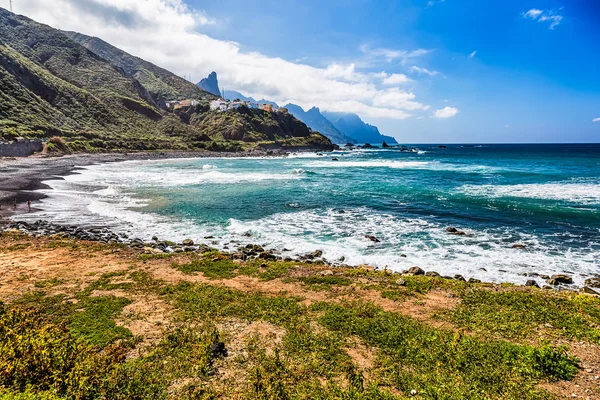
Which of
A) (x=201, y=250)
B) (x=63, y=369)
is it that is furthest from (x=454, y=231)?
(x=63, y=369)

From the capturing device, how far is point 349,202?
33031 millimetres

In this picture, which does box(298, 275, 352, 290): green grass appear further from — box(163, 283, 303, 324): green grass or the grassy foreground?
box(163, 283, 303, 324): green grass

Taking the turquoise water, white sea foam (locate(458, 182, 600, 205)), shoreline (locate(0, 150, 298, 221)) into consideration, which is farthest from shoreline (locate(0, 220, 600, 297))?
white sea foam (locate(458, 182, 600, 205))

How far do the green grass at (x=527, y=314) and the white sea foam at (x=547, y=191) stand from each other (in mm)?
27565

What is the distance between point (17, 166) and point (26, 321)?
57452 mm

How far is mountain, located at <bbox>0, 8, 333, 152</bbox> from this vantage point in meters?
86.1

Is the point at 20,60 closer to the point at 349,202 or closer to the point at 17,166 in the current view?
the point at 17,166

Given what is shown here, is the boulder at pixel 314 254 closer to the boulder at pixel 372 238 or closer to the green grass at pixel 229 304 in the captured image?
the boulder at pixel 372 238

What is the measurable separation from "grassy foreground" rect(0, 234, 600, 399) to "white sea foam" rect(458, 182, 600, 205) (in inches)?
1099

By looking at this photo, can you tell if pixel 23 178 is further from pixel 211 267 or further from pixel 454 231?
pixel 454 231

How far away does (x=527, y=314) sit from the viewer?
32.5 ft

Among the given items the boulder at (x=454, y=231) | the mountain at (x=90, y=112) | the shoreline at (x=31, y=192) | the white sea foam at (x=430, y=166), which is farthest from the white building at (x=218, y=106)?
the boulder at (x=454, y=231)

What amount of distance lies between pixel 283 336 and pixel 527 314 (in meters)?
7.86

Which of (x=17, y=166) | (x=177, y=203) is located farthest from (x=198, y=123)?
(x=177, y=203)
